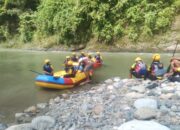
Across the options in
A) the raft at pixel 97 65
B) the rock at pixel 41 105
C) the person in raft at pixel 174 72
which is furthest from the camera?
the raft at pixel 97 65

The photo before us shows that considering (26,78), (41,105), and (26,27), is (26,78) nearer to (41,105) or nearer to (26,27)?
(41,105)

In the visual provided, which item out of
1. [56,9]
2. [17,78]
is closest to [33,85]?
[17,78]

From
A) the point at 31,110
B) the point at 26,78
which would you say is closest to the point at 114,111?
the point at 31,110

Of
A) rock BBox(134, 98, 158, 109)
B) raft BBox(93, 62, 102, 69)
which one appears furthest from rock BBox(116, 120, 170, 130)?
raft BBox(93, 62, 102, 69)

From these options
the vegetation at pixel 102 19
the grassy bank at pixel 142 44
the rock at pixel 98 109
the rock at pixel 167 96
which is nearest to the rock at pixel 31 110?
the rock at pixel 98 109

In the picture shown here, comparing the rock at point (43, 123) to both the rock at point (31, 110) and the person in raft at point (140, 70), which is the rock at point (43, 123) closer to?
the rock at point (31, 110)

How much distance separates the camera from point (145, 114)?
24.3ft

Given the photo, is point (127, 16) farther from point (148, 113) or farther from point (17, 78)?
point (148, 113)

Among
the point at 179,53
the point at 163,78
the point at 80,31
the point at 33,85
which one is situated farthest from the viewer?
the point at 80,31

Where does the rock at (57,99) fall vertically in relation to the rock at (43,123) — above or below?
below

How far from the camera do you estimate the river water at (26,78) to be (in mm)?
11320

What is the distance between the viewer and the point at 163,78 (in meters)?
12.4

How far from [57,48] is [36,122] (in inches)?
767

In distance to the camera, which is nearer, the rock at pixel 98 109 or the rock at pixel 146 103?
the rock at pixel 146 103
